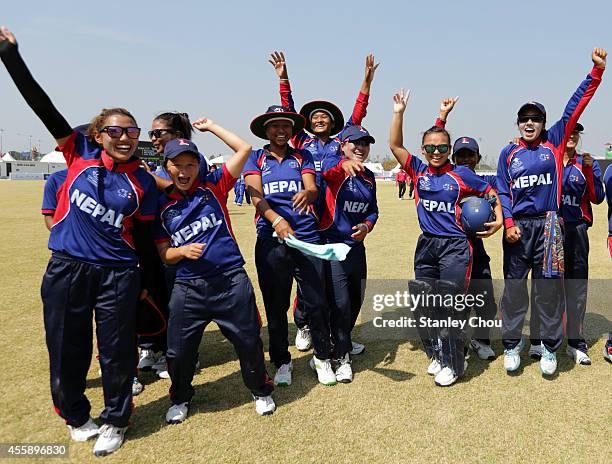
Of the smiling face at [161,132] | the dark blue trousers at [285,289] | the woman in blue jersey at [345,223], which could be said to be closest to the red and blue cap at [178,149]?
the smiling face at [161,132]

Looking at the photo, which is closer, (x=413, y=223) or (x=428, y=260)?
(x=428, y=260)

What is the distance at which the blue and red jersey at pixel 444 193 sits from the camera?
4.27 meters

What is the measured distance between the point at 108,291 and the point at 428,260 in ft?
9.65

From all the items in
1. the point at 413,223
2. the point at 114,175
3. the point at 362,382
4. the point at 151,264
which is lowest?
the point at 413,223

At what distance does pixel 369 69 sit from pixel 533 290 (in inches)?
133

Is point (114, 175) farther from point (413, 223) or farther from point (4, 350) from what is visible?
point (413, 223)

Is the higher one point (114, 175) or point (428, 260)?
point (114, 175)

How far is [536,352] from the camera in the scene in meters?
4.69

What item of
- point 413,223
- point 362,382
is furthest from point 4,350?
point 413,223

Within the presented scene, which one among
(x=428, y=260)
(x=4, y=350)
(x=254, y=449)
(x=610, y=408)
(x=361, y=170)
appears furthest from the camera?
(x=4, y=350)

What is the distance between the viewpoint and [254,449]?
10.2 feet

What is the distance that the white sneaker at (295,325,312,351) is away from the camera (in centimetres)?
507

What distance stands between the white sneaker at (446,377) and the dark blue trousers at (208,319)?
165 cm

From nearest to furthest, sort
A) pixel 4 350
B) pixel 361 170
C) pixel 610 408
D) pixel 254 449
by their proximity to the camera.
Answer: pixel 254 449 → pixel 610 408 → pixel 361 170 → pixel 4 350
